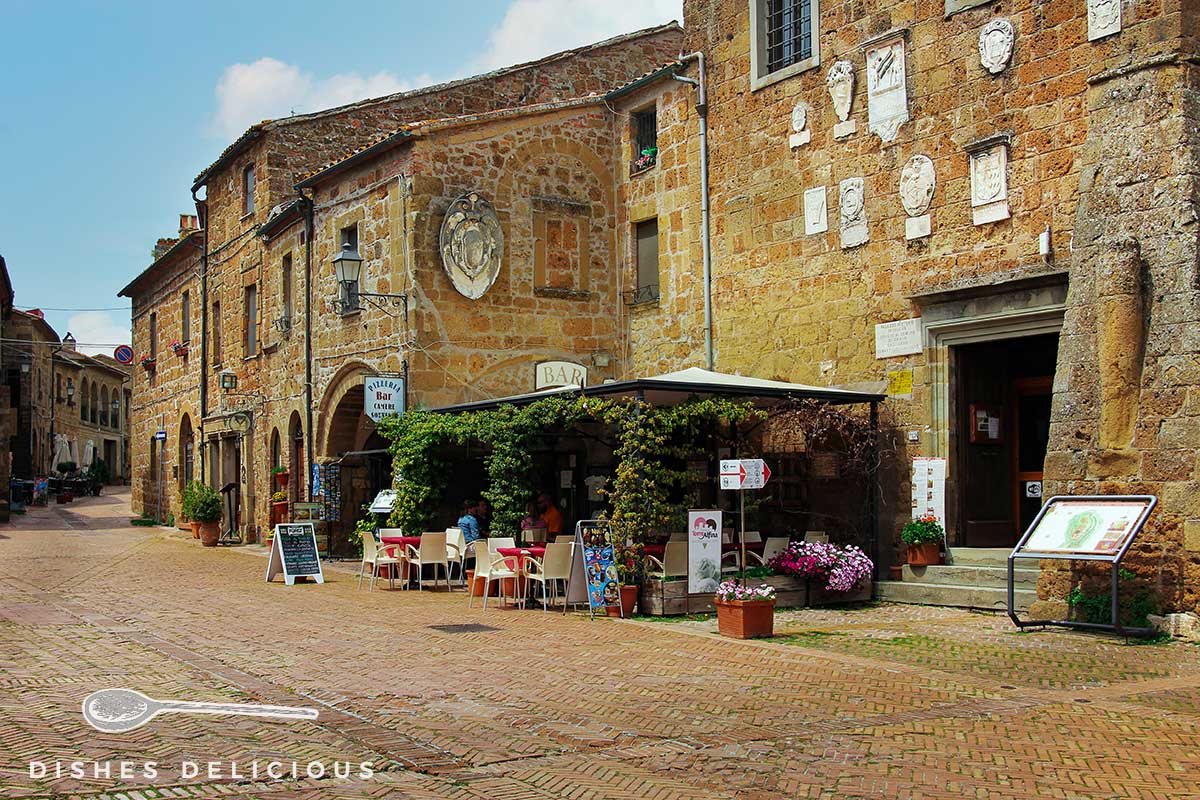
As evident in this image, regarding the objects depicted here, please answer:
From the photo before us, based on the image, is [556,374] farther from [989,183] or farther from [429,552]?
[989,183]

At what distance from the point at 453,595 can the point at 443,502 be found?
9.67 feet

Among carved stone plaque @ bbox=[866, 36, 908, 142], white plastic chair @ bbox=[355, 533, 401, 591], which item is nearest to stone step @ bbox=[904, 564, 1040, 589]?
carved stone plaque @ bbox=[866, 36, 908, 142]

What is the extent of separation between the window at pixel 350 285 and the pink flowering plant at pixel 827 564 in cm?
858

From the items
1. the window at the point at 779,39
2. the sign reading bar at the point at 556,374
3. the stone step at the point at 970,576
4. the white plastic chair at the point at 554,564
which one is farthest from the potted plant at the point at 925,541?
the sign reading bar at the point at 556,374

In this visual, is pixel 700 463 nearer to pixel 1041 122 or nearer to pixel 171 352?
pixel 1041 122

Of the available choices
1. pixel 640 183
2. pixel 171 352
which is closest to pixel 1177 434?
pixel 640 183

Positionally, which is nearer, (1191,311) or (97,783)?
(97,783)

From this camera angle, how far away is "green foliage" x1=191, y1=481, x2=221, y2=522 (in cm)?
2573

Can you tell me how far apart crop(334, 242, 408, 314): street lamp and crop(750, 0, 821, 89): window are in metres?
6.24

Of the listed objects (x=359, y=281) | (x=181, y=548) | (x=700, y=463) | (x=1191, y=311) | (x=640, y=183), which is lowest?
(x=181, y=548)

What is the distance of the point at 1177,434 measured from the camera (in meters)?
10.8

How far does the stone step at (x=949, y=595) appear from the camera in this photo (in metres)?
12.1

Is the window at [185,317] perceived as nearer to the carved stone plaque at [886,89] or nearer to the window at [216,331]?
the window at [216,331]

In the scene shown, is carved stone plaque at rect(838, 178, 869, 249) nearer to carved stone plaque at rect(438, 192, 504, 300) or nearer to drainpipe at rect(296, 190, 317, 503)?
carved stone plaque at rect(438, 192, 504, 300)
